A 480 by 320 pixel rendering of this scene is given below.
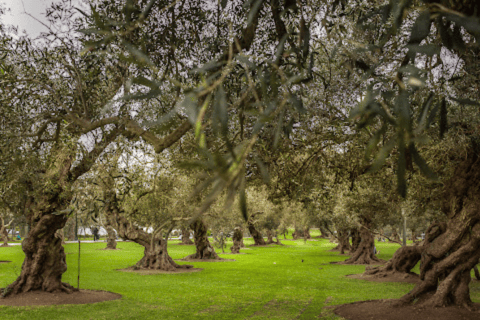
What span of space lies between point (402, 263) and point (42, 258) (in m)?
16.8

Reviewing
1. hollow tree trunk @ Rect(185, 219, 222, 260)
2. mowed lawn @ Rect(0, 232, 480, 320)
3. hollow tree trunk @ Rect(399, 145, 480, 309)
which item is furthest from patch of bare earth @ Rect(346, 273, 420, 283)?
hollow tree trunk @ Rect(185, 219, 222, 260)

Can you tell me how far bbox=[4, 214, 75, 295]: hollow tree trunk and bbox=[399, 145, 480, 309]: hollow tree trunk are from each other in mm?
12180

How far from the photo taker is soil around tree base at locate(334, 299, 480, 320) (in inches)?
460

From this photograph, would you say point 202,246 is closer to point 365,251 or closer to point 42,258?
point 365,251

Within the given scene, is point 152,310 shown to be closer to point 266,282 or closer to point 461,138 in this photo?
point 266,282

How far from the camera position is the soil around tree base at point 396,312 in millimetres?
11688

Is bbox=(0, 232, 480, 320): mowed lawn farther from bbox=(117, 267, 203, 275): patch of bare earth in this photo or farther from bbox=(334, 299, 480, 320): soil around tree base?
bbox=(117, 267, 203, 275): patch of bare earth

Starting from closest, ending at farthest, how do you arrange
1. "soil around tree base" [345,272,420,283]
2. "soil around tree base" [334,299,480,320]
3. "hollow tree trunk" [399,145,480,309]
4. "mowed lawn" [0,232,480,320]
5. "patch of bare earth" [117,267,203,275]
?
1. "soil around tree base" [334,299,480,320]
2. "hollow tree trunk" [399,145,480,309]
3. "mowed lawn" [0,232,480,320]
4. "soil around tree base" [345,272,420,283]
5. "patch of bare earth" [117,267,203,275]

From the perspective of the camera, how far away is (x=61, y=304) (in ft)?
49.3

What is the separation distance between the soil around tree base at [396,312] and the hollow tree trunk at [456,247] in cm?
30

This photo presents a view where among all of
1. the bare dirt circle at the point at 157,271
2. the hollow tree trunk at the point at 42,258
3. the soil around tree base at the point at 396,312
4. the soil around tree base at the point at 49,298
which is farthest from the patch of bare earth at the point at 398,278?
the hollow tree trunk at the point at 42,258

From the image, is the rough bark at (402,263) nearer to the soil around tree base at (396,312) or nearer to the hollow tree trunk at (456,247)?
the soil around tree base at (396,312)

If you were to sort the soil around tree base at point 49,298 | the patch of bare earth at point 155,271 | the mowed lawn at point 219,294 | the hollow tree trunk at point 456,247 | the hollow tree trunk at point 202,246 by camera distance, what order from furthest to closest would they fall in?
the hollow tree trunk at point 202,246
the patch of bare earth at point 155,271
the soil around tree base at point 49,298
the mowed lawn at point 219,294
the hollow tree trunk at point 456,247

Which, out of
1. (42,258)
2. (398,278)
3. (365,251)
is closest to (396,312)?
(398,278)
